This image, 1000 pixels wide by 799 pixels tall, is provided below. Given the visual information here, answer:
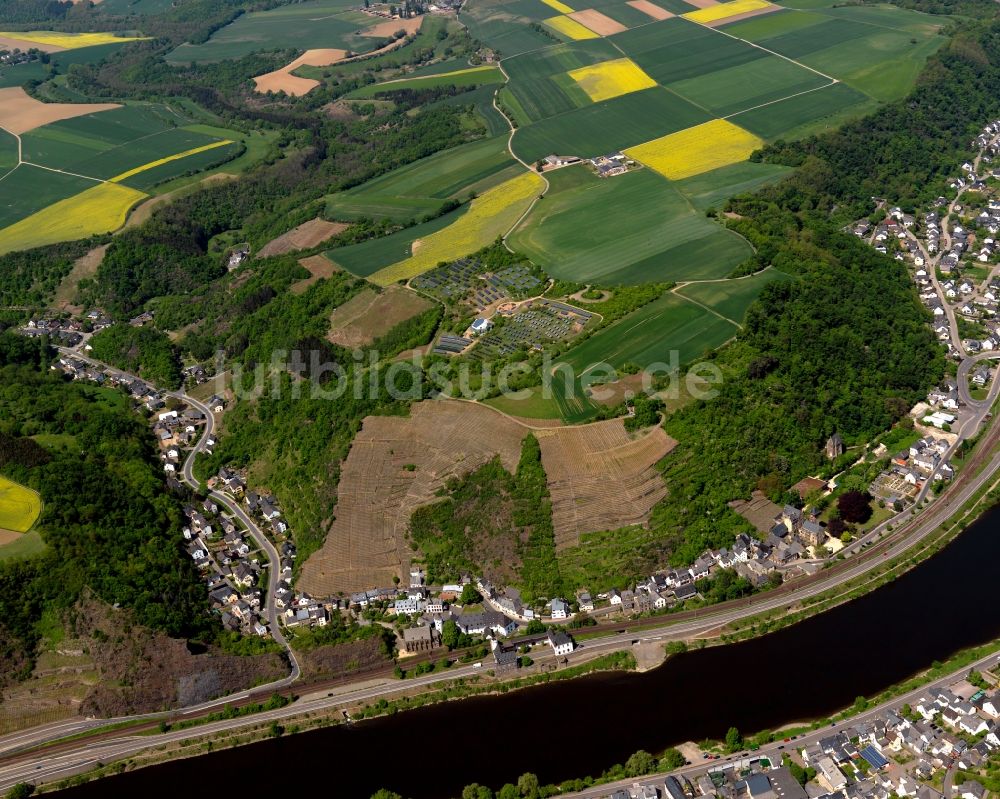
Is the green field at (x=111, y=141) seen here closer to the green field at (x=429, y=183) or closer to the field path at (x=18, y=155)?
the field path at (x=18, y=155)

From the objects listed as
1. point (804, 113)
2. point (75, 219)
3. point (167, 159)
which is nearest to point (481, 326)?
point (804, 113)

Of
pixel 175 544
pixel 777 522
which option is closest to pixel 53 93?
pixel 175 544

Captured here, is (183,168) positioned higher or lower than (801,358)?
lower

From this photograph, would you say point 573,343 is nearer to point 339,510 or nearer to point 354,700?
point 339,510

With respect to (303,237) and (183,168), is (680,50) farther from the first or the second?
(183,168)

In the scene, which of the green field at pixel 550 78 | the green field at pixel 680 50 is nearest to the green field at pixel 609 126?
the green field at pixel 550 78

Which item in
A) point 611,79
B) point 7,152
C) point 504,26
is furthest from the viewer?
point 504,26
